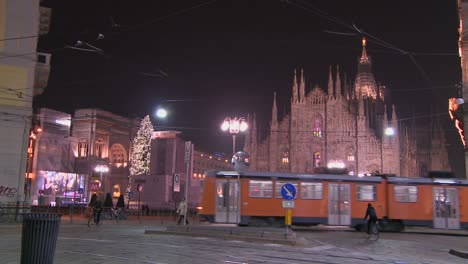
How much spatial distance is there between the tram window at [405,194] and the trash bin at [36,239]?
71.5ft

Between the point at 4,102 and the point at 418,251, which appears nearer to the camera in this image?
the point at 418,251

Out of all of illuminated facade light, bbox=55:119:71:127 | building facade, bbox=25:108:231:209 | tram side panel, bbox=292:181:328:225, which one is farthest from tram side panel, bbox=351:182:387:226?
illuminated facade light, bbox=55:119:71:127

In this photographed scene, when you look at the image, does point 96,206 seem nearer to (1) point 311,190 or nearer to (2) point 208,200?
(2) point 208,200

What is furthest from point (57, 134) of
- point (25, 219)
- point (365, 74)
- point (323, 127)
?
point (25, 219)

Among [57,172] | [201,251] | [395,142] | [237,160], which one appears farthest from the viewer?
[395,142]

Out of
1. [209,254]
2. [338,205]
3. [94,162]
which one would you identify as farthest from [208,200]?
[94,162]

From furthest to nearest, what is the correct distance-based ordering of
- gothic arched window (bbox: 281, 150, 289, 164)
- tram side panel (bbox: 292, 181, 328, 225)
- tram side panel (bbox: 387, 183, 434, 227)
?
gothic arched window (bbox: 281, 150, 289, 164), tram side panel (bbox: 387, 183, 434, 227), tram side panel (bbox: 292, 181, 328, 225)

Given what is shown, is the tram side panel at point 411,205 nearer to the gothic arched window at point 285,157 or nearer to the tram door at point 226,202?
the tram door at point 226,202

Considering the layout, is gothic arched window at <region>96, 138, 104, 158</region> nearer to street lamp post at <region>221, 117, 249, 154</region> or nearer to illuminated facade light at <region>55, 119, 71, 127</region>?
illuminated facade light at <region>55, 119, 71, 127</region>

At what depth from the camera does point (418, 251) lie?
1520 centimetres

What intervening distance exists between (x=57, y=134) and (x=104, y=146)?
12272mm

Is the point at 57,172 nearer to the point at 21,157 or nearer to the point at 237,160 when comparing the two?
the point at 21,157

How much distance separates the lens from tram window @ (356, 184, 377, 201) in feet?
80.6

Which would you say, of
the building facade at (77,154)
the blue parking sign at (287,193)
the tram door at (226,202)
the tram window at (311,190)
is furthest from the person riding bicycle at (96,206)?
the building facade at (77,154)
